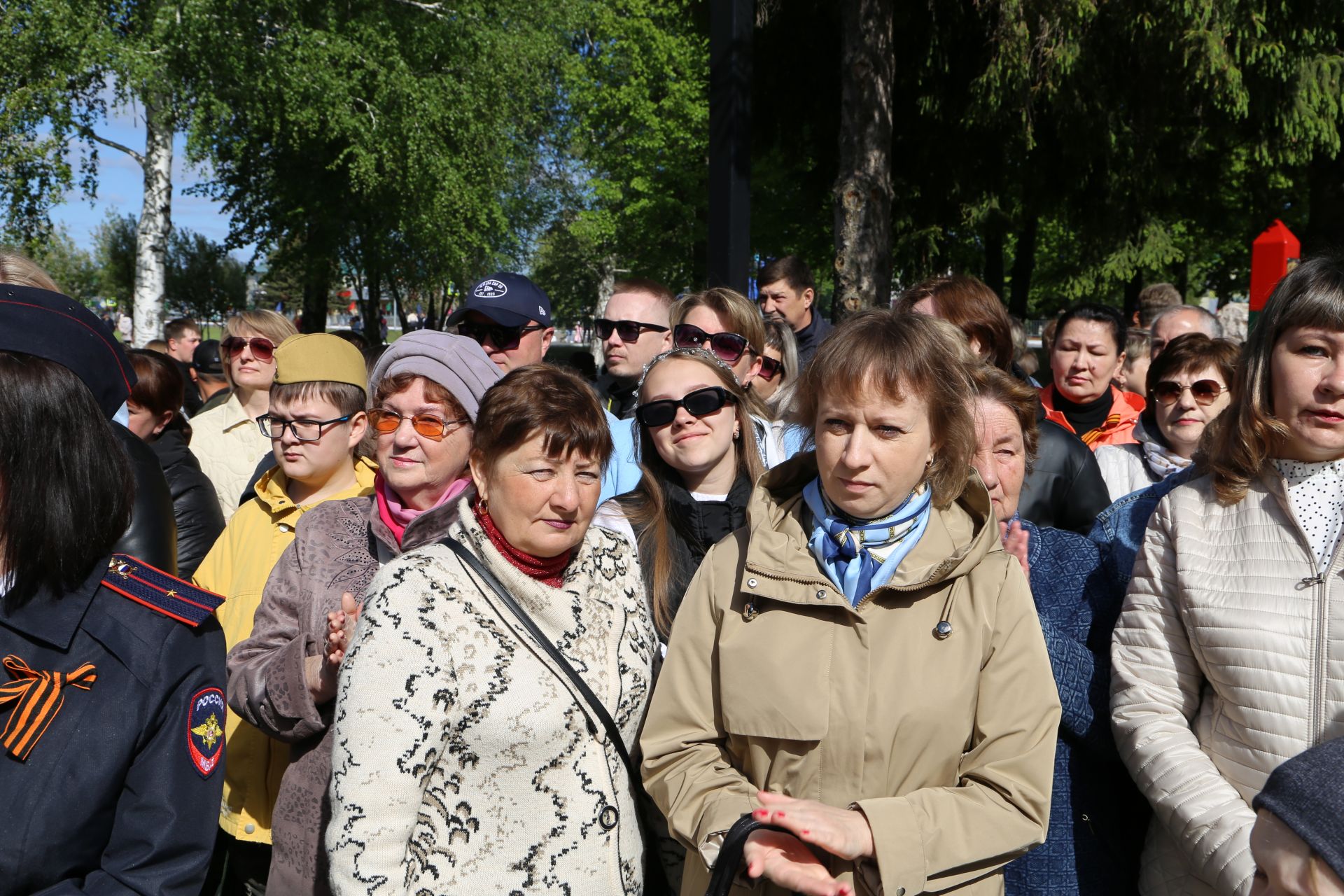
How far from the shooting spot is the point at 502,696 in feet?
7.14

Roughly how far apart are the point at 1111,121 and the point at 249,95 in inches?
577

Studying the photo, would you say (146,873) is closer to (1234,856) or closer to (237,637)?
(237,637)

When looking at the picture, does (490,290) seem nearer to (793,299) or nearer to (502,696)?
(793,299)

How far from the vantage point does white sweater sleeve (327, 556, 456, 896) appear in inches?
80.7

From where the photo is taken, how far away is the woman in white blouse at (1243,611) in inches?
86.2

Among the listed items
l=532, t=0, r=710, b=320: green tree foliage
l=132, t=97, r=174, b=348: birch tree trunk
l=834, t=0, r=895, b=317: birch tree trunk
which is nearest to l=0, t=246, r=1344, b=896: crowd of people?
l=834, t=0, r=895, b=317: birch tree trunk

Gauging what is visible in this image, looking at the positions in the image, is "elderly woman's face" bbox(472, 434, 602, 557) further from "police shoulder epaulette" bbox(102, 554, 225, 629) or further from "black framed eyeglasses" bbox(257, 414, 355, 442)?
"black framed eyeglasses" bbox(257, 414, 355, 442)

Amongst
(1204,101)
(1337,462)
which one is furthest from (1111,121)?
(1337,462)

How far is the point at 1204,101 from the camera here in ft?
34.2

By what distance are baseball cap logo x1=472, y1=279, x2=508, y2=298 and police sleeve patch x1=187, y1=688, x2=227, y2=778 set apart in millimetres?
3366

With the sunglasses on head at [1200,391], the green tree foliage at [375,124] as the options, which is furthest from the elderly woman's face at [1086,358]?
the green tree foliage at [375,124]

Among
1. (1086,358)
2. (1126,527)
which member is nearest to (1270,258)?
(1086,358)

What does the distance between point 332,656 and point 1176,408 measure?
3440 mm

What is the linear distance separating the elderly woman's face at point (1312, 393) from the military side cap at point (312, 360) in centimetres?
265
